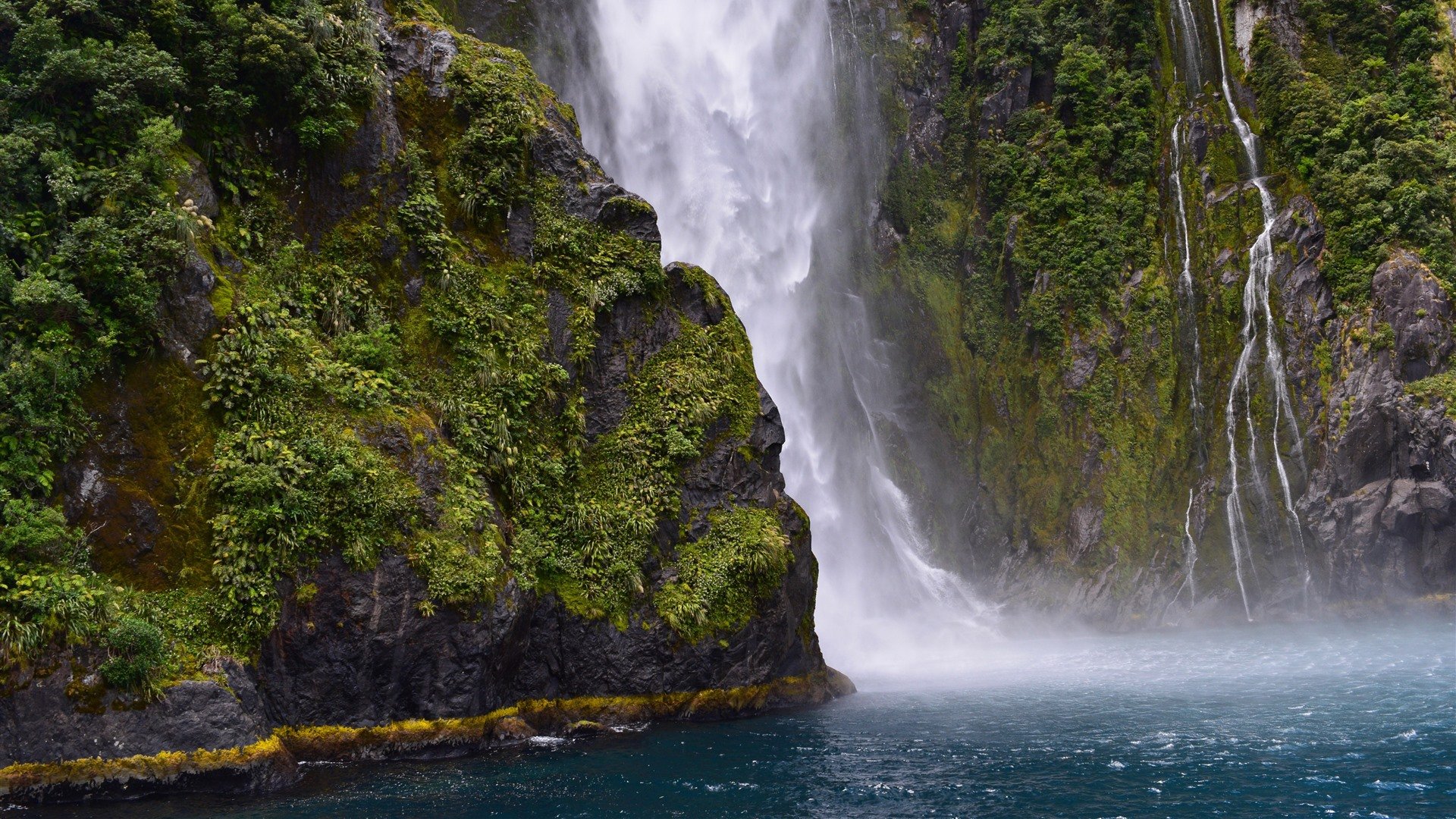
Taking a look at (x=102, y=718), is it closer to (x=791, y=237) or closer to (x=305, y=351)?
(x=305, y=351)

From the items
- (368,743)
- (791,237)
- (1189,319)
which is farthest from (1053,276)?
(368,743)

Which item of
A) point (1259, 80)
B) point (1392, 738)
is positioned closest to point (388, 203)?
point (1392, 738)

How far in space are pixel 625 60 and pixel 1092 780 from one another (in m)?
27.4

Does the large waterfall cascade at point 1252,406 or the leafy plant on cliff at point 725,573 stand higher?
the large waterfall cascade at point 1252,406

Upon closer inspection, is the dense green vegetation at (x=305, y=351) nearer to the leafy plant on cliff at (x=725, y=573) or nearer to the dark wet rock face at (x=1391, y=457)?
the leafy plant on cliff at (x=725, y=573)

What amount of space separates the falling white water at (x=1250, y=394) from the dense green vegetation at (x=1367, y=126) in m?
1.83

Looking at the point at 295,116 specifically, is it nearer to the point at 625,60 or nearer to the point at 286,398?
the point at 286,398

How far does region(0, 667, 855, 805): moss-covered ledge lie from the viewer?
1106 cm

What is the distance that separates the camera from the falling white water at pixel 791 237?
30.7m

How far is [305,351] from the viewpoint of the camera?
50.7ft

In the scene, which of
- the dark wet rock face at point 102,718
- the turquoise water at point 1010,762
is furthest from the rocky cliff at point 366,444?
the turquoise water at point 1010,762

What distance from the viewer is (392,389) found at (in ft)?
53.6

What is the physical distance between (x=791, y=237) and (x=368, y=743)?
2481 cm

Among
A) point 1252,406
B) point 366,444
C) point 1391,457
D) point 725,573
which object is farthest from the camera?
point 1252,406
